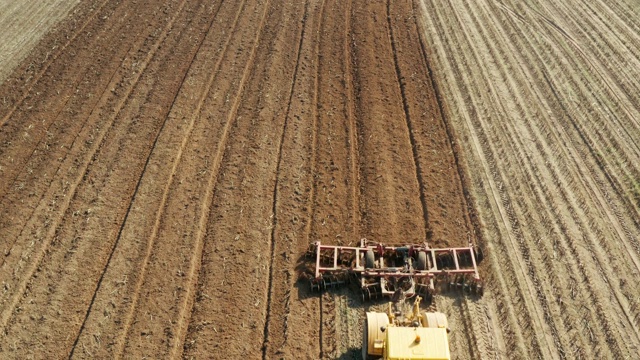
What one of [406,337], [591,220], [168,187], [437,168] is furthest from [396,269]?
[168,187]

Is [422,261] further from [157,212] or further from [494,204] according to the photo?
[157,212]

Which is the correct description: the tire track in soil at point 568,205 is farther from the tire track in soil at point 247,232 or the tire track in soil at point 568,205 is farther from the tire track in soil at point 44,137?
the tire track in soil at point 44,137

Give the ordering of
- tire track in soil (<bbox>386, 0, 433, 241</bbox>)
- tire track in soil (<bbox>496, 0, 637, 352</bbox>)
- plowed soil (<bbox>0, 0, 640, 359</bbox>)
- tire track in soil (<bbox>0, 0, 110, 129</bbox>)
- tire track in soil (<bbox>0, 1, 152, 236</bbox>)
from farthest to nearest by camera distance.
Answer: tire track in soil (<bbox>0, 0, 110, 129</bbox>) → tire track in soil (<bbox>0, 1, 152, 236</bbox>) → tire track in soil (<bbox>386, 0, 433, 241</bbox>) → tire track in soil (<bbox>496, 0, 637, 352</bbox>) → plowed soil (<bbox>0, 0, 640, 359</bbox>)

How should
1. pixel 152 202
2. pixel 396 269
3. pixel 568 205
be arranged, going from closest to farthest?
pixel 396 269 → pixel 152 202 → pixel 568 205

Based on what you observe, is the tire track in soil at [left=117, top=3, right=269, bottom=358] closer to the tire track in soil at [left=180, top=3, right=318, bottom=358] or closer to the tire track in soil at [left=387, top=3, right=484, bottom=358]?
the tire track in soil at [left=180, top=3, right=318, bottom=358]

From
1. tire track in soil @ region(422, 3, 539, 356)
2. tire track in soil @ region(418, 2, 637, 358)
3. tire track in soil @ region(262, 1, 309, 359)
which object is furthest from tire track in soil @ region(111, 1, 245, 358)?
tire track in soil @ region(418, 2, 637, 358)
